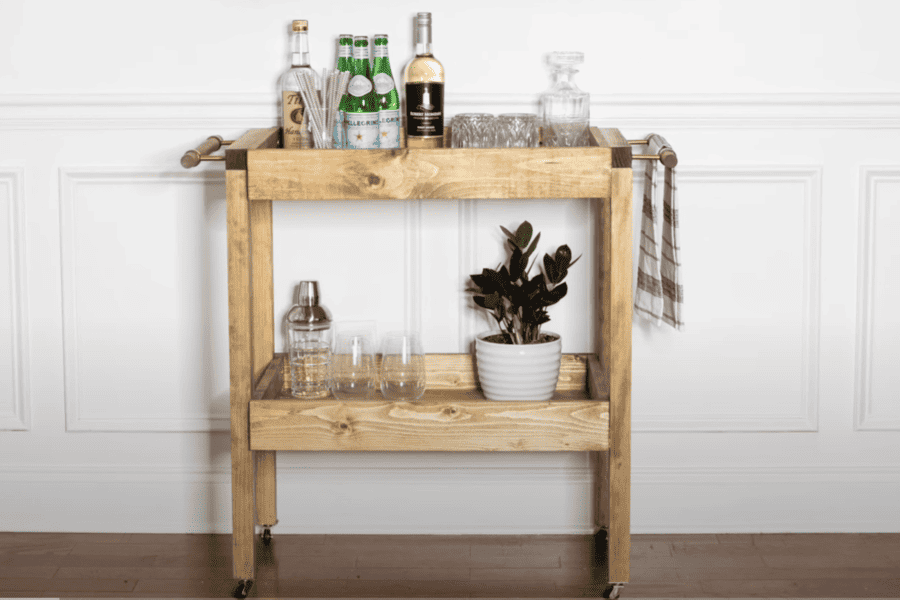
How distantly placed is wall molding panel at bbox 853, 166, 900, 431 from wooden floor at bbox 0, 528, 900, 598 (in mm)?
265

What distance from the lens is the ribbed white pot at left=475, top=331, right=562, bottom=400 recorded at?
1.86 metres

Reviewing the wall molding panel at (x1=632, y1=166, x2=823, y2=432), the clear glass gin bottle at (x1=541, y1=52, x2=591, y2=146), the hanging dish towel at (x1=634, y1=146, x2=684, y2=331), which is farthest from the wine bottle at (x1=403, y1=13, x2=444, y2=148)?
the wall molding panel at (x1=632, y1=166, x2=823, y2=432)

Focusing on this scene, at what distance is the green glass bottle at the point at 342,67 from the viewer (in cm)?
186

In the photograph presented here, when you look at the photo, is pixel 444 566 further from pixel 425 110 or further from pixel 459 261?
pixel 425 110

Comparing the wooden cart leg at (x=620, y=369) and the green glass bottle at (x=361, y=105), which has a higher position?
the green glass bottle at (x=361, y=105)

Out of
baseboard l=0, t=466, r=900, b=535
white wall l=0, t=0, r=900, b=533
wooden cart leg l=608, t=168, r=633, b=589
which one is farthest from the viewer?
baseboard l=0, t=466, r=900, b=535

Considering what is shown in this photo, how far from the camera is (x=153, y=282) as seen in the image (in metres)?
2.17

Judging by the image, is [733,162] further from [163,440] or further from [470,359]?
[163,440]

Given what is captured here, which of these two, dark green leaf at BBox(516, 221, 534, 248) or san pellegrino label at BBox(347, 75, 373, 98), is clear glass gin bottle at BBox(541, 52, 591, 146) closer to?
dark green leaf at BBox(516, 221, 534, 248)

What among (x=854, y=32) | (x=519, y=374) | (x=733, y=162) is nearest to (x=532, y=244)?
(x=519, y=374)

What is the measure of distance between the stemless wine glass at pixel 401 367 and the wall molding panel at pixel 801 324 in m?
0.58

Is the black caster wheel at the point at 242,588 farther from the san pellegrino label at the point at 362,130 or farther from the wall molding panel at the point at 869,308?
the wall molding panel at the point at 869,308

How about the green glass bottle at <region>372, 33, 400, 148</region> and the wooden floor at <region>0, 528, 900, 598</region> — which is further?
the wooden floor at <region>0, 528, 900, 598</region>

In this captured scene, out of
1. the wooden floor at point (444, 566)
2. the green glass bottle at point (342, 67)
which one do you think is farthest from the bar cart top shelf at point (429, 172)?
the wooden floor at point (444, 566)
